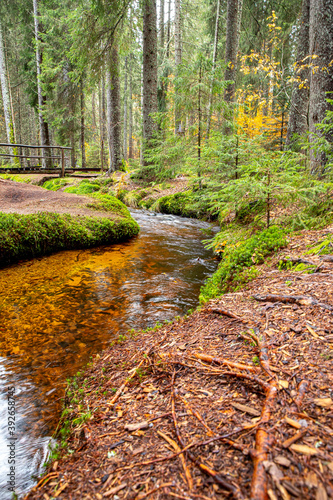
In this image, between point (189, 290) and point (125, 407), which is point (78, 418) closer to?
point (125, 407)

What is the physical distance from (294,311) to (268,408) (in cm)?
109

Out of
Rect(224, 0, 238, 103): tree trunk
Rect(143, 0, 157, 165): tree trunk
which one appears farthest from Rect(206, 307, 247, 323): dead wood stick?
Rect(224, 0, 238, 103): tree trunk

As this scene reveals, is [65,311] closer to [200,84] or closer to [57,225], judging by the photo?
[57,225]

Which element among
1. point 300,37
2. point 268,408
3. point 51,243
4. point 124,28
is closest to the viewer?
point 268,408

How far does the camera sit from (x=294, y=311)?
7.41 ft

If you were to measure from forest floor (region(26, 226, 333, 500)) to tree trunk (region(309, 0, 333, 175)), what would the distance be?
3417mm

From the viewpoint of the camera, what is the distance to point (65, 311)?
3676 mm

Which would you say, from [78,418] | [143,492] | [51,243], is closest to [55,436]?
[78,418]

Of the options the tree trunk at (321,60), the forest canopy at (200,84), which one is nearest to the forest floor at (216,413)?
the forest canopy at (200,84)

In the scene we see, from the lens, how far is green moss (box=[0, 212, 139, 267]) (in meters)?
→ 5.16

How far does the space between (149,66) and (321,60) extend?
894 centimetres

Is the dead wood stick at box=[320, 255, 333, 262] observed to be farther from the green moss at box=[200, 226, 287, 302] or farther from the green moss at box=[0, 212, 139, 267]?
the green moss at box=[0, 212, 139, 267]

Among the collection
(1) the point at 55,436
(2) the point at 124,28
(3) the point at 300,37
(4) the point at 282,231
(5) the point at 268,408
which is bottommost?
(1) the point at 55,436

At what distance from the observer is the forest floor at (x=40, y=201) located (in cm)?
695
